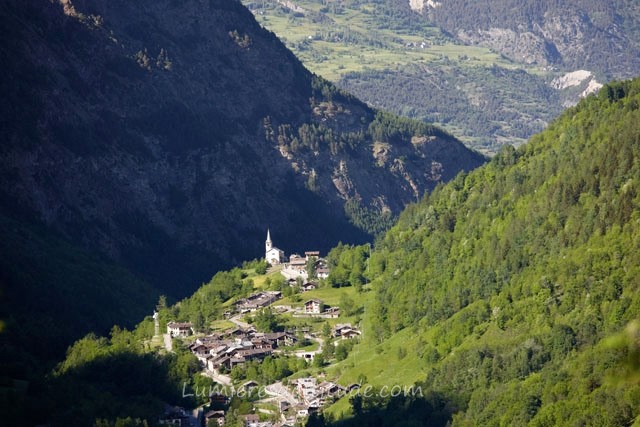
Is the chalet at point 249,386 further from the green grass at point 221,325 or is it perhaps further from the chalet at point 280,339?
the green grass at point 221,325

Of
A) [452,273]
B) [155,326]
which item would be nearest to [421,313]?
[452,273]

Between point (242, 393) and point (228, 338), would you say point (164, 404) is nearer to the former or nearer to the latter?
point (242, 393)

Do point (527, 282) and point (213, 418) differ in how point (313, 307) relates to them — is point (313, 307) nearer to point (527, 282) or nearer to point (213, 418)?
point (527, 282)

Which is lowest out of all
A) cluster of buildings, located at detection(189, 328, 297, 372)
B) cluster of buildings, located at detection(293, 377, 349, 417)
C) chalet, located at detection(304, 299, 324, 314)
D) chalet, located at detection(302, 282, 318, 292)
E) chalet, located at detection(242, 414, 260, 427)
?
chalet, located at detection(242, 414, 260, 427)

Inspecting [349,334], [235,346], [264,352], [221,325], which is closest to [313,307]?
[221,325]

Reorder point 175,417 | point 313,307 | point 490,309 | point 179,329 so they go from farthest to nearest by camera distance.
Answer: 1. point 313,307
2. point 179,329
3. point 490,309
4. point 175,417

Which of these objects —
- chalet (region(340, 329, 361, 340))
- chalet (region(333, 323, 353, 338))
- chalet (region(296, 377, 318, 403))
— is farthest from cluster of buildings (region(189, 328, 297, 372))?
chalet (region(296, 377, 318, 403))

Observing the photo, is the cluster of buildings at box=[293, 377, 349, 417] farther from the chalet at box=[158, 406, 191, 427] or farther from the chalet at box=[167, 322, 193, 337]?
the chalet at box=[167, 322, 193, 337]

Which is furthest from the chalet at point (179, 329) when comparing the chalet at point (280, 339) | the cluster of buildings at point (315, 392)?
the cluster of buildings at point (315, 392)
